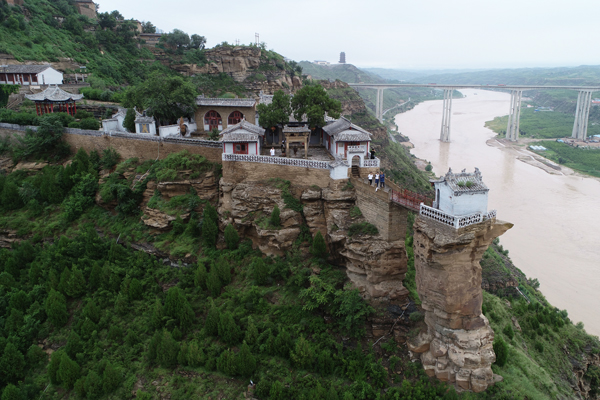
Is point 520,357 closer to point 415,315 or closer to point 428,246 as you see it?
point 415,315

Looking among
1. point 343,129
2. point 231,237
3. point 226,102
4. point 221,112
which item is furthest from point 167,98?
point 343,129

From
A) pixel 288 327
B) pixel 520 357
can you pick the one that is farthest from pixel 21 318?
pixel 520 357

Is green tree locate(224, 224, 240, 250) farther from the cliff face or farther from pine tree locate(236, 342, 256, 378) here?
pine tree locate(236, 342, 256, 378)

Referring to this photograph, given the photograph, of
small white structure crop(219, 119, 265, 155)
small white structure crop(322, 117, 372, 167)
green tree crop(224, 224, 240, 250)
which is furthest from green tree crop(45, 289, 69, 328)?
small white structure crop(322, 117, 372, 167)

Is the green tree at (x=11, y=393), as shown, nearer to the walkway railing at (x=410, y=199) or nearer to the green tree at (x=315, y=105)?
the walkway railing at (x=410, y=199)

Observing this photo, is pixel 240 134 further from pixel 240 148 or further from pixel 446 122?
pixel 446 122
